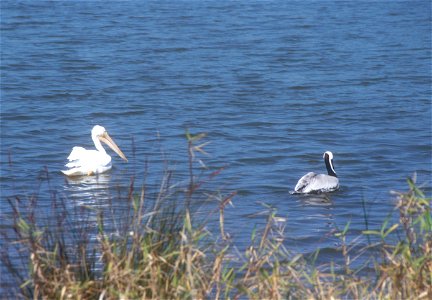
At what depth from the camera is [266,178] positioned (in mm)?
11094

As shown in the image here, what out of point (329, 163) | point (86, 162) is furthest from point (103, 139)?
point (329, 163)

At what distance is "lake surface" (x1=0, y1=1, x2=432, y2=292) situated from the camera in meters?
10.5

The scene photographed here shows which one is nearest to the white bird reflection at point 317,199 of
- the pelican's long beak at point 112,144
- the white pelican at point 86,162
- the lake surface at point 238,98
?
the lake surface at point 238,98

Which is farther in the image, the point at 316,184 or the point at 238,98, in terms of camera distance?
the point at 238,98

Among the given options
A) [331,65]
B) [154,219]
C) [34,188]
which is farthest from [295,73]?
[154,219]

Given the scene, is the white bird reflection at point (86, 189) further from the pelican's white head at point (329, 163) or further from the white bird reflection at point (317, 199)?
the pelican's white head at point (329, 163)

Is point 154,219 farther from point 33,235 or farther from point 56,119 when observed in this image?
point 56,119

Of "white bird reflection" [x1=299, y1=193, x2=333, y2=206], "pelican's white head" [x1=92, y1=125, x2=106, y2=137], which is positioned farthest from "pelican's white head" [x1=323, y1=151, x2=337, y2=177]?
"pelican's white head" [x1=92, y1=125, x2=106, y2=137]

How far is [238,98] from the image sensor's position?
52.4ft

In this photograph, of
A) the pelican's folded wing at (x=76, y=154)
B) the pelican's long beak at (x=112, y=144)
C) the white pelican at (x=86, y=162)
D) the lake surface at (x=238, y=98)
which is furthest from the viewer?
the pelican's long beak at (x=112, y=144)

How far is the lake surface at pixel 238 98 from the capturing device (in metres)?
10.5

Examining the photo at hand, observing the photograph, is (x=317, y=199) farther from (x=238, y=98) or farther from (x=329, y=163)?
(x=238, y=98)

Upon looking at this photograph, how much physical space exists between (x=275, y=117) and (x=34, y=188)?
5.33m

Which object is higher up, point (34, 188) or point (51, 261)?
point (34, 188)
